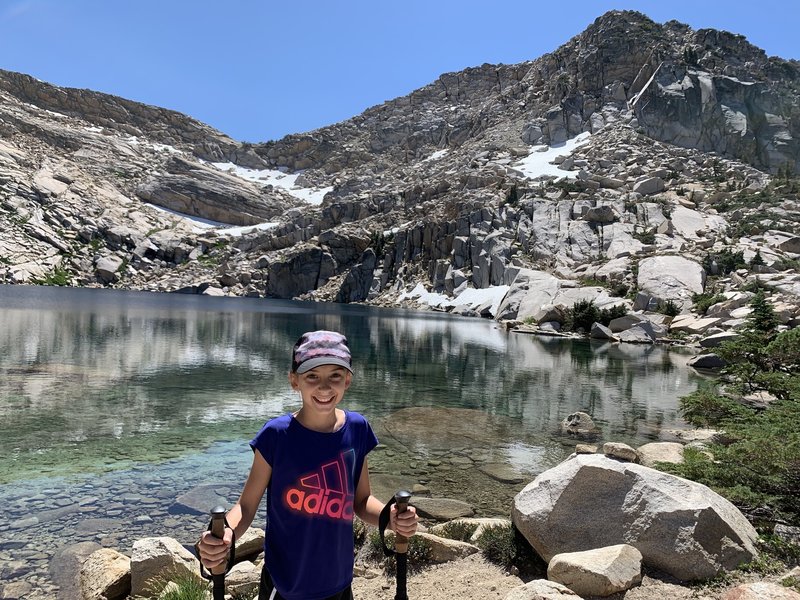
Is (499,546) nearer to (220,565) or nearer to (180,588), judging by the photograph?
(180,588)

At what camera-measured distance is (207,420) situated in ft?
52.1

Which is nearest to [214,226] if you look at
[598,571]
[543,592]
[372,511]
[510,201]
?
[510,201]

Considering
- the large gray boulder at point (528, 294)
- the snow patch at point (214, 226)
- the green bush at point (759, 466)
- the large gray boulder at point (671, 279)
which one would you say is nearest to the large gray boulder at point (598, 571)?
the green bush at point (759, 466)

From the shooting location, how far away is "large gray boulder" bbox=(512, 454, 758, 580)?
5824mm

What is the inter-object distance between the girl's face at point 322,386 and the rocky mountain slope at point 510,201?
160ft

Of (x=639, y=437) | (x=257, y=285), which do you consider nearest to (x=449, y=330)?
(x=639, y=437)

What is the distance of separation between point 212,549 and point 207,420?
14.2m

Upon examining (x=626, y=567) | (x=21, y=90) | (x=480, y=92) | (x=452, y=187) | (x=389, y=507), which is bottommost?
(x=626, y=567)

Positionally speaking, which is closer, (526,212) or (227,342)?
(227,342)

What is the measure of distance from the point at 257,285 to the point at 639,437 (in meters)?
114

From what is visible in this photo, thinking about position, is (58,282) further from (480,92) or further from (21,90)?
(480,92)

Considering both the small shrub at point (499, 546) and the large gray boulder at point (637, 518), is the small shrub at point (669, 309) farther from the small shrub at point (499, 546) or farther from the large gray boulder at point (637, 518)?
the small shrub at point (499, 546)

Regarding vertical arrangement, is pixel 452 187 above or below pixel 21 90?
below

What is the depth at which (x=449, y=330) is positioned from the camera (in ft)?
174
